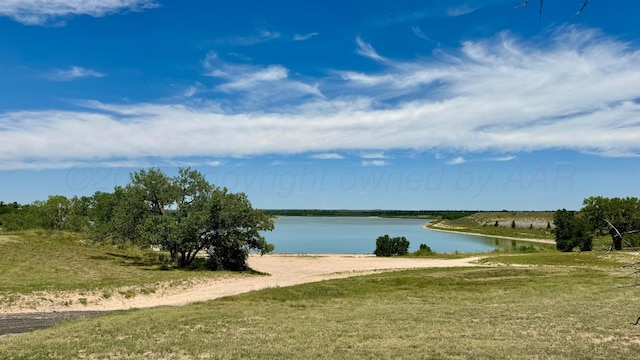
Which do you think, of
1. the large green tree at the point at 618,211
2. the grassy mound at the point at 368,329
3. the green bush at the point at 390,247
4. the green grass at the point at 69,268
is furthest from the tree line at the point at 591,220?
the green grass at the point at 69,268

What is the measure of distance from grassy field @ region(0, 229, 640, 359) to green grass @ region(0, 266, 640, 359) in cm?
4

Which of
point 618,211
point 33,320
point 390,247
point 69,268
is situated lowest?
point 33,320

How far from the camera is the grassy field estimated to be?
13.4 meters

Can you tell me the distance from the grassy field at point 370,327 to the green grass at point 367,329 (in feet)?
0.12

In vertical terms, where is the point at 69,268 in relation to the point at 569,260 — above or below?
below

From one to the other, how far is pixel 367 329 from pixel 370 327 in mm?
453

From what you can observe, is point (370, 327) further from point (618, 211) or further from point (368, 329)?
point (618, 211)

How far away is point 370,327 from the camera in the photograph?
17125mm

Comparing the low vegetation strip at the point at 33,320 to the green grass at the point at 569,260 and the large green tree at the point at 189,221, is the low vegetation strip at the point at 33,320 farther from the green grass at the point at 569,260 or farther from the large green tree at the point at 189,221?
the green grass at the point at 569,260

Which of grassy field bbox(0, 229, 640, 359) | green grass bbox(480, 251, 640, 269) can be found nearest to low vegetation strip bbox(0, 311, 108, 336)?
grassy field bbox(0, 229, 640, 359)

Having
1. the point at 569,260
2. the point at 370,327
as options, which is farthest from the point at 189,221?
the point at 569,260

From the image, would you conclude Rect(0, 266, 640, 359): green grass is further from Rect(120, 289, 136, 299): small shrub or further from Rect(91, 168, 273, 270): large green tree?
Result: Rect(91, 168, 273, 270): large green tree

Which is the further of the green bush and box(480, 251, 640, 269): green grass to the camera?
the green bush

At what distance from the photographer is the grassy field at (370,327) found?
528 inches
